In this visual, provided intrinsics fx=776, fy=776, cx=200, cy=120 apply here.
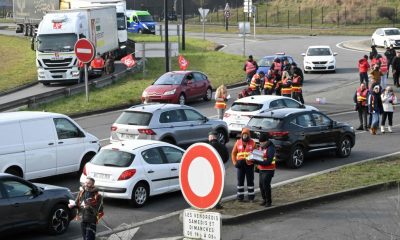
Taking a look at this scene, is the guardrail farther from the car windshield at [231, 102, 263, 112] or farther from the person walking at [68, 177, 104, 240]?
the person walking at [68, 177, 104, 240]

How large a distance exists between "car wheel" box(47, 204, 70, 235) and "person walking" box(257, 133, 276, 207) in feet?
12.6

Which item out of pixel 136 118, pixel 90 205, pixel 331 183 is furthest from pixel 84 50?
pixel 90 205

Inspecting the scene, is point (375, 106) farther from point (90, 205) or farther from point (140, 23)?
point (140, 23)

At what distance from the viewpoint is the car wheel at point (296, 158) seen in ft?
65.2

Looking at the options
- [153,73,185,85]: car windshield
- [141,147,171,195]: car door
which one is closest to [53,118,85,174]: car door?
[141,147,171,195]: car door

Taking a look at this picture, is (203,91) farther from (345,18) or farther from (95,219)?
(345,18)

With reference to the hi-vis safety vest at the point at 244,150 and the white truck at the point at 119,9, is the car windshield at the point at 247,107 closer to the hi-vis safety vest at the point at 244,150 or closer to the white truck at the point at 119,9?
the hi-vis safety vest at the point at 244,150

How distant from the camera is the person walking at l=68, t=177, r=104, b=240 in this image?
12406 mm

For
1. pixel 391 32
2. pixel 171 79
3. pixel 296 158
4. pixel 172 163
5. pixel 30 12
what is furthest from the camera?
pixel 30 12

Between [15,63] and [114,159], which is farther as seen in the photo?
[15,63]

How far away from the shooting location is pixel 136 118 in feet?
68.4

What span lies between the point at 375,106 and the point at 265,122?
6682mm

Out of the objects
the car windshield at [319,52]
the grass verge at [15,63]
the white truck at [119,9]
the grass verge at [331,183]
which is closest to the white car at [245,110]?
the grass verge at [331,183]

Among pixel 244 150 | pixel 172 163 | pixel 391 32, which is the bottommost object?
pixel 172 163
